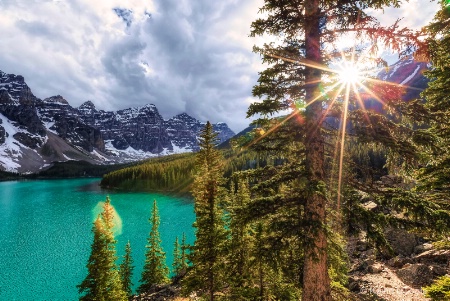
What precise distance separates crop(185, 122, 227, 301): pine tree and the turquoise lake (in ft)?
83.2

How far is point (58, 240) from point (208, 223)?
52.5 meters

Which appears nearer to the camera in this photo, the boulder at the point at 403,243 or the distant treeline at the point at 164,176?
the boulder at the point at 403,243

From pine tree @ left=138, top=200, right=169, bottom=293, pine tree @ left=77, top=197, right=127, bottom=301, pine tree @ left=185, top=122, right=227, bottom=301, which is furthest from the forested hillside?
pine tree @ left=185, top=122, right=227, bottom=301

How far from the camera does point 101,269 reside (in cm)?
2064

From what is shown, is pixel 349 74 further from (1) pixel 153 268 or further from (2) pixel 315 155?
(1) pixel 153 268

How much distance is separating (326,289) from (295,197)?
2.75m

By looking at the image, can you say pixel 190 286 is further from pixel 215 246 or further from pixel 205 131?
pixel 205 131

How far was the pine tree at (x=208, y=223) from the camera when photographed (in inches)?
695

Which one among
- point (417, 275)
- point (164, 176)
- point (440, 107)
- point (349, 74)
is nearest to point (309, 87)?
point (349, 74)

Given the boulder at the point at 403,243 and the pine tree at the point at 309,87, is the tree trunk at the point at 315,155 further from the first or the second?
the boulder at the point at 403,243

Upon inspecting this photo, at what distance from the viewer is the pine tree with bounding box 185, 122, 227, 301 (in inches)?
695

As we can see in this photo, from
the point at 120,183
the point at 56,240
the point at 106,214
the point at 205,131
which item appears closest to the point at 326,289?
the point at 205,131

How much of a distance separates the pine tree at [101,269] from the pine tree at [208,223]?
710cm

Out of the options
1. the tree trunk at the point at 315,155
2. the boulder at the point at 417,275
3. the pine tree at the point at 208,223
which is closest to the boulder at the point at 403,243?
the boulder at the point at 417,275
